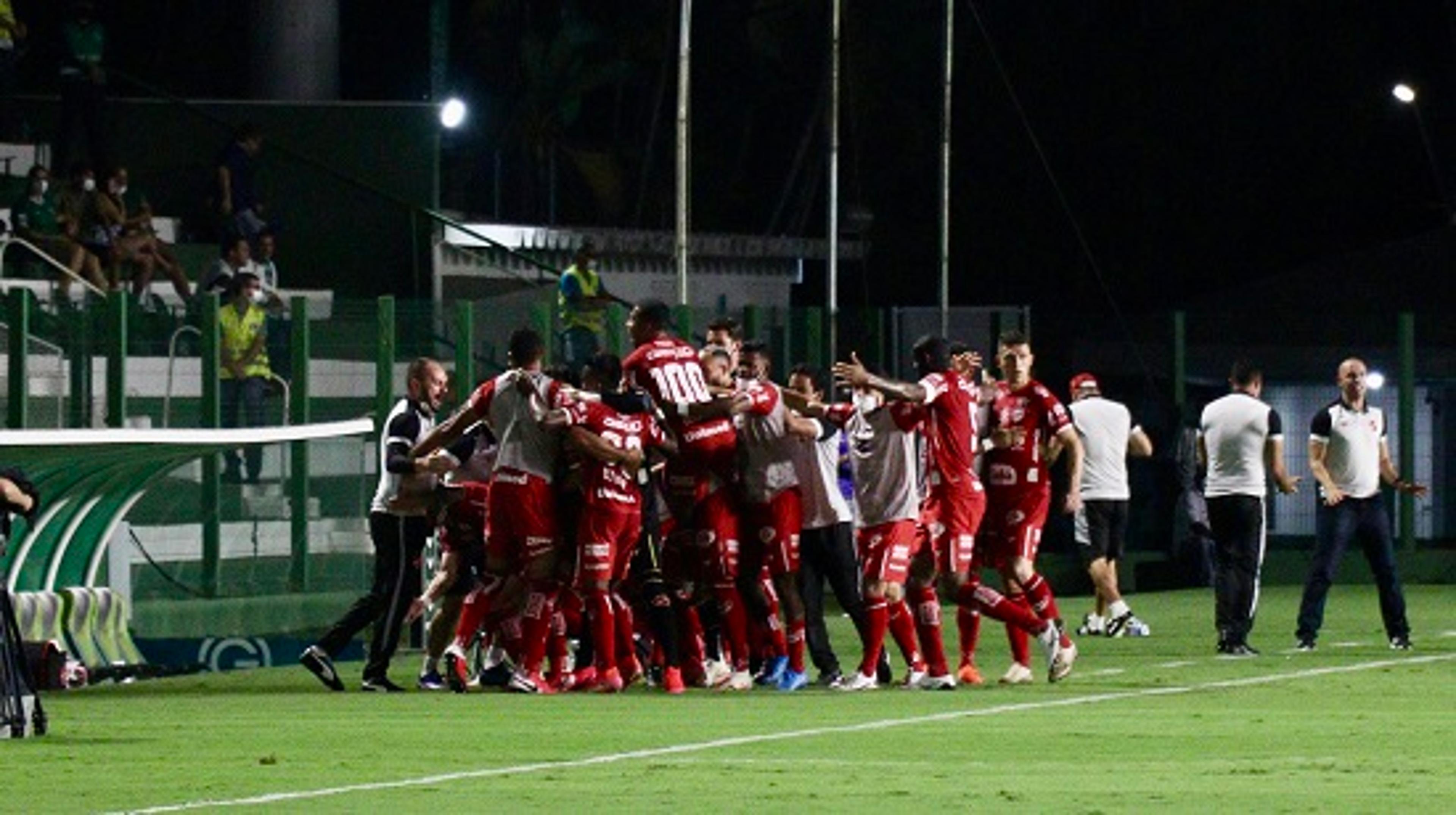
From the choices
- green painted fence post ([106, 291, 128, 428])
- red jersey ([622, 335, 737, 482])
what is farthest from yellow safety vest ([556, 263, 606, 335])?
red jersey ([622, 335, 737, 482])

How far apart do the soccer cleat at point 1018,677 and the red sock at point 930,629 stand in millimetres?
490

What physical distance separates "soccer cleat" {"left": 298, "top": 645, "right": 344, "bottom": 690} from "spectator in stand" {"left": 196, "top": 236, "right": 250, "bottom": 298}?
28.7 ft

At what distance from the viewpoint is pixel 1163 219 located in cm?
6312

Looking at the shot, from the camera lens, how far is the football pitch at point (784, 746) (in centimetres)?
1565

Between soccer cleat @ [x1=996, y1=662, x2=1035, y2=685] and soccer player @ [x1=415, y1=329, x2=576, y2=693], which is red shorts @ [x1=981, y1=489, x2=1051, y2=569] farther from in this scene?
soccer player @ [x1=415, y1=329, x2=576, y2=693]

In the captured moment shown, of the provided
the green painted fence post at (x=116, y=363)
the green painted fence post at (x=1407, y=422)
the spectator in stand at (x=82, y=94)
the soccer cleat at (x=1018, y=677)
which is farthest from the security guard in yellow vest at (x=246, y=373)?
the green painted fence post at (x=1407, y=422)

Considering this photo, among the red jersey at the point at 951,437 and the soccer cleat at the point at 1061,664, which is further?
the soccer cleat at the point at 1061,664

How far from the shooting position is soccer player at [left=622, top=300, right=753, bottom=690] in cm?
2273

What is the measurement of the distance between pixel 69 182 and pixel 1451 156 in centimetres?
3069

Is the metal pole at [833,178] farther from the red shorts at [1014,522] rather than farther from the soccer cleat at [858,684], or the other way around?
the soccer cleat at [858,684]

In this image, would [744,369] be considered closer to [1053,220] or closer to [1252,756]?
[1252,756]

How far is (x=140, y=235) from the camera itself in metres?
Answer: 34.0

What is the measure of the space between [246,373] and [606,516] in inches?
297

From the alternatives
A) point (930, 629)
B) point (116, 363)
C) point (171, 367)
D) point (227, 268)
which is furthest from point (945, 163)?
point (930, 629)
